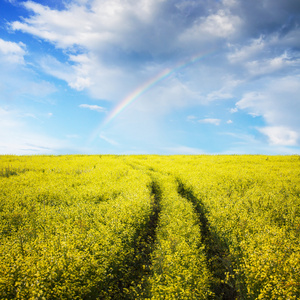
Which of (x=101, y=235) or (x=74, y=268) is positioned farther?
(x=101, y=235)

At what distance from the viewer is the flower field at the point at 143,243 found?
800 cm

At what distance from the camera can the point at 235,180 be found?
2372 cm

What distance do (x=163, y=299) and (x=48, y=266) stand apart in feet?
16.3

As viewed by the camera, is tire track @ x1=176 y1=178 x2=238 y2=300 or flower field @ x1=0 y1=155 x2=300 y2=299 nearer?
flower field @ x1=0 y1=155 x2=300 y2=299

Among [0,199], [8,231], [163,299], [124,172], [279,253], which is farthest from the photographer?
[124,172]

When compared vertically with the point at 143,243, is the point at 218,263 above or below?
below

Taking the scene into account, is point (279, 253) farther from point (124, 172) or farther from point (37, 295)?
point (124, 172)

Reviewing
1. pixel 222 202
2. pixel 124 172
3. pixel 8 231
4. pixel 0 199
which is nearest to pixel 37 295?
pixel 8 231

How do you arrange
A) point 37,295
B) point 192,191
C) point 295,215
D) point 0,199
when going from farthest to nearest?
1. point 192,191
2. point 0,199
3. point 295,215
4. point 37,295

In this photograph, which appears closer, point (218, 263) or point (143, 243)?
point (218, 263)

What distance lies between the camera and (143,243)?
44.9 ft

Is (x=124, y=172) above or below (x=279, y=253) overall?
above

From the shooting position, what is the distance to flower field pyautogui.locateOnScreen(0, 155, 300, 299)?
800 centimetres

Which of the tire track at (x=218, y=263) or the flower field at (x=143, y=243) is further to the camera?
the tire track at (x=218, y=263)
